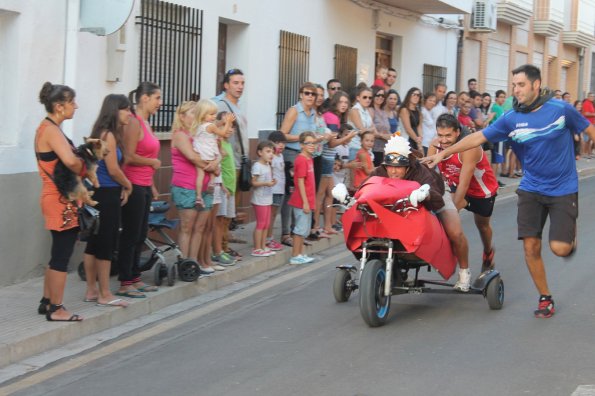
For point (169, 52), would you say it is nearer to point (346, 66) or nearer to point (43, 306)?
point (43, 306)

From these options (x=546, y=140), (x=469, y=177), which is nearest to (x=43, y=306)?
(x=469, y=177)

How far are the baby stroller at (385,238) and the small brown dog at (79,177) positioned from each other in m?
2.05

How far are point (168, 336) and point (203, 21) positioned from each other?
6.14 meters

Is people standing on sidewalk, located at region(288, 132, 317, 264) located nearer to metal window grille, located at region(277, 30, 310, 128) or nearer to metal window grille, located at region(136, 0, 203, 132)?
metal window grille, located at region(136, 0, 203, 132)

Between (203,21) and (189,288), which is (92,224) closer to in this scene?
(189,288)

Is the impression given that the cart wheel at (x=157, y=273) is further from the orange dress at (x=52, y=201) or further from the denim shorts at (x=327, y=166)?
the denim shorts at (x=327, y=166)

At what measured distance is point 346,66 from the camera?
17969 mm

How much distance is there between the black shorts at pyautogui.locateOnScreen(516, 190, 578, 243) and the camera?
26.5 feet

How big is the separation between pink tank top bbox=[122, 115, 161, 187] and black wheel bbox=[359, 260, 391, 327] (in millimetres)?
2302

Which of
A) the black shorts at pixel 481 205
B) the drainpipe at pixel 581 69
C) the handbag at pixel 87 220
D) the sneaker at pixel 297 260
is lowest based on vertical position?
the sneaker at pixel 297 260

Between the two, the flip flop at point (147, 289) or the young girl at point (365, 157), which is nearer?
the flip flop at point (147, 289)

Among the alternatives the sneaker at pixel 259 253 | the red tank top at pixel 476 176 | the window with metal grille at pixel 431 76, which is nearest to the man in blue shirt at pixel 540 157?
the red tank top at pixel 476 176

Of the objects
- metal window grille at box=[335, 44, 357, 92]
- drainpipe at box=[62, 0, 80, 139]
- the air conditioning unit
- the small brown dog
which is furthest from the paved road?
the air conditioning unit

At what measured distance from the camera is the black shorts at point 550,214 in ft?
26.5
